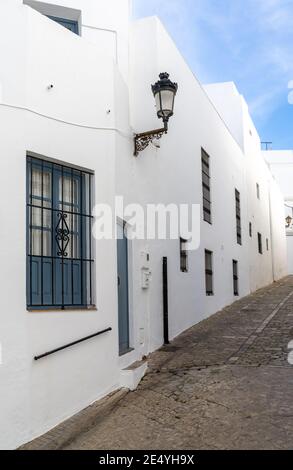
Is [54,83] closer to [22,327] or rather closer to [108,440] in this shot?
[22,327]

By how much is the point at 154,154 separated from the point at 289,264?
2752 centimetres

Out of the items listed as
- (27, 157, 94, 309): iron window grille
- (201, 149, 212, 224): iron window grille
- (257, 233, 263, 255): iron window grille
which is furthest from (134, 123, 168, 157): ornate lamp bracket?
(257, 233, 263, 255): iron window grille

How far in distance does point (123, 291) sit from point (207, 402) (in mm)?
2012

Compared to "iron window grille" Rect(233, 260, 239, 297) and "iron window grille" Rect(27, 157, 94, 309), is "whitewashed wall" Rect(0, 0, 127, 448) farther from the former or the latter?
"iron window grille" Rect(233, 260, 239, 297)

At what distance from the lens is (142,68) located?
8.30 meters

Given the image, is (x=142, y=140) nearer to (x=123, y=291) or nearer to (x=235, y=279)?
(x=123, y=291)

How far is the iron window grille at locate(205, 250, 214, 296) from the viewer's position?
12.1 metres

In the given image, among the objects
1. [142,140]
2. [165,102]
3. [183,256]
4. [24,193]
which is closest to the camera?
[24,193]

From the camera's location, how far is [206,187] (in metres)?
12.3

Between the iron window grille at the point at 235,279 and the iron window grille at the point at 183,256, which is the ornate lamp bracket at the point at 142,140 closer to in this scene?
the iron window grille at the point at 183,256

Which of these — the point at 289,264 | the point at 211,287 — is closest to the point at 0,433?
the point at 211,287

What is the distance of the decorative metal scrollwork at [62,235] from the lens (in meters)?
5.78

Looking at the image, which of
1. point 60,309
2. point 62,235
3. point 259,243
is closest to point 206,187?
point 62,235

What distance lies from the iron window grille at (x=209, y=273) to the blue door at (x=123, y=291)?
16.6ft
